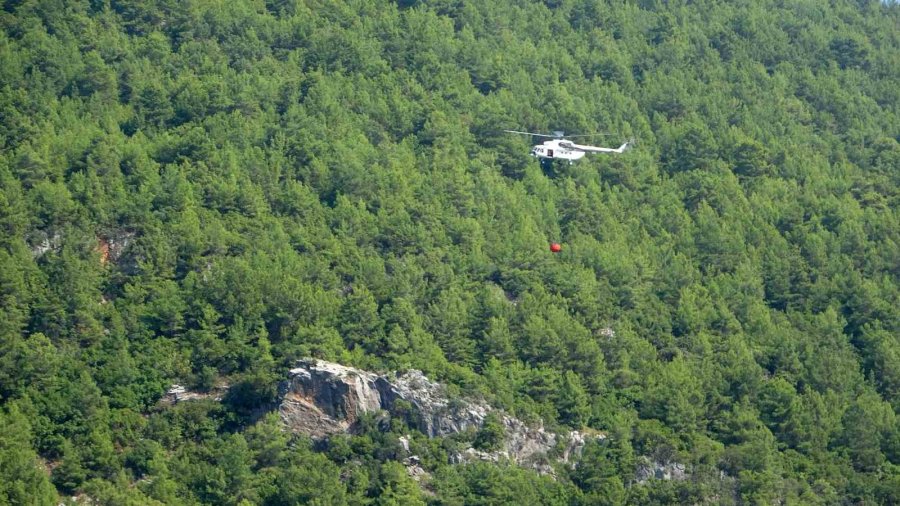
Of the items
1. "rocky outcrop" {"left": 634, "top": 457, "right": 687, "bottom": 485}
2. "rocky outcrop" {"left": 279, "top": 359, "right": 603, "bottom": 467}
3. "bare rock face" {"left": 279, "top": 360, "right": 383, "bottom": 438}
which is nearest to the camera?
"bare rock face" {"left": 279, "top": 360, "right": 383, "bottom": 438}

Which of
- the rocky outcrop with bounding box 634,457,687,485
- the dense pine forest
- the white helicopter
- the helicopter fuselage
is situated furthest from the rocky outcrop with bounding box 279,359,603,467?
the helicopter fuselage

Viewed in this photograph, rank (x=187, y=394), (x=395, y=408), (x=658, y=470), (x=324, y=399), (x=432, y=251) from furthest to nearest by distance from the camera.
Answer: (x=432, y=251) < (x=658, y=470) < (x=395, y=408) < (x=187, y=394) < (x=324, y=399)

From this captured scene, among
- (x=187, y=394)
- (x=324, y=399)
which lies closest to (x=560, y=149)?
(x=324, y=399)

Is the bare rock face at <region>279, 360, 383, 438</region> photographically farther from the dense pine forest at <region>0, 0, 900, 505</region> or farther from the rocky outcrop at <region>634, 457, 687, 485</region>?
the rocky outcrop at <region>634, 457, 687, 485</region>

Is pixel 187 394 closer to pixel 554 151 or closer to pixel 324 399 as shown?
pixel 324 399

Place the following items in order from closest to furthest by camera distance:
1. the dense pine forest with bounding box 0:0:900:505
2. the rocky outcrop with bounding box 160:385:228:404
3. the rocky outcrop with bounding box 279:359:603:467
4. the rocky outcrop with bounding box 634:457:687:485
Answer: the dense pine forest with bounding box 0:0:900:505
the rocky outcrop with bounding box 279:359:603:467
the rocky outcrop with bounding box 160:385:228:404
the rocky outcrop with bounding box 634:457:687:485

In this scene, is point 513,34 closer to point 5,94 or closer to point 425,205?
point 425,205

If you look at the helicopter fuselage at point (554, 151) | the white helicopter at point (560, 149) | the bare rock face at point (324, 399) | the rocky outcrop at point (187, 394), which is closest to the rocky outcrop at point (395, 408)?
the bare rock face at point (324, 399)

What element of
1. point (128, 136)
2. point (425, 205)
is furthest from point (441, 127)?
point (128, 136)
